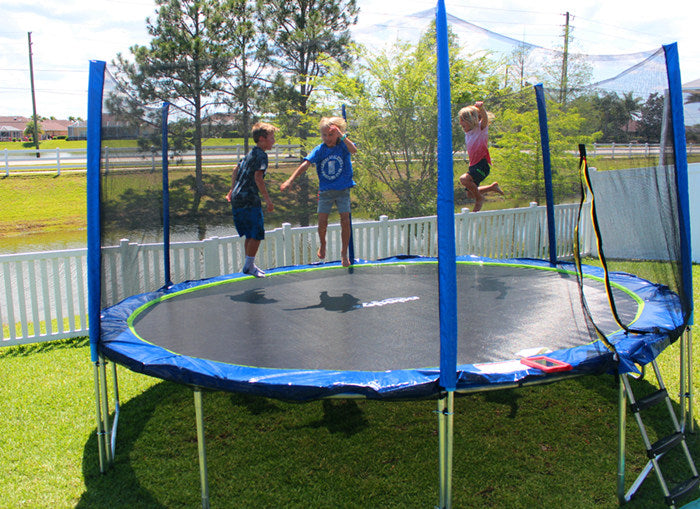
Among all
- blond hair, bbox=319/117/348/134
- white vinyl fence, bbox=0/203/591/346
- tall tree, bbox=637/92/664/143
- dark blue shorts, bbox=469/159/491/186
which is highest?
blond hair, bbox=319/117/348/134

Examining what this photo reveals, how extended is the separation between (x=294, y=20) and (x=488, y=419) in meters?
8.43

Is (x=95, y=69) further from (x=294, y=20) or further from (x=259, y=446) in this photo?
(x=294, y=20)

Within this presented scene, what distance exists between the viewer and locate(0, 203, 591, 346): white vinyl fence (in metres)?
3.76

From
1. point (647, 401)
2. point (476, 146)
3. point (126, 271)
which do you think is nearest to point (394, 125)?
point (476, 146)

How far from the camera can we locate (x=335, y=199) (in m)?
3.84

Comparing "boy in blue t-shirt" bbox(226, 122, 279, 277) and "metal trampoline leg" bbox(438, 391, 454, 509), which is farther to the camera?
"boy in blue t-shirt" bbox(226, 122, 279, 277)

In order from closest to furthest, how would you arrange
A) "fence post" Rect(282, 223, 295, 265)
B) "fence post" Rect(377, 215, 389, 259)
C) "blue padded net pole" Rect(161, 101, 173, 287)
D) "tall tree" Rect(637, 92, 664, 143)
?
"tall tree" Rect(637, 92, 664, 143), "blue padded net pole" Rect(161, 101, 173, 287), "fence post" Rect(282, 223, 295, 265), "fence post" Rect(377, 215, 389, 259)

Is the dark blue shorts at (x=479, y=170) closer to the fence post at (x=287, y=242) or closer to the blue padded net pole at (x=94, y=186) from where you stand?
the fence post at (x=287, y=242)

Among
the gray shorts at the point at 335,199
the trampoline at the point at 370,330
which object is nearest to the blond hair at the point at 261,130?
the gray shorts at the point at 335,199

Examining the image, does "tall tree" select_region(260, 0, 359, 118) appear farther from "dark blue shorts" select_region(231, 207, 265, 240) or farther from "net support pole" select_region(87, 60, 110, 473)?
"net support pole" select_region(87, 60, 110, 473)

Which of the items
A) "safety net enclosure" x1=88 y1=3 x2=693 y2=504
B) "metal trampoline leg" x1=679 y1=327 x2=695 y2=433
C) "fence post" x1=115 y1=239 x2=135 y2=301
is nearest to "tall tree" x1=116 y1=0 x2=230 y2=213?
"safety net enclosure" x1=88 y1=3 x2=693 y2=504

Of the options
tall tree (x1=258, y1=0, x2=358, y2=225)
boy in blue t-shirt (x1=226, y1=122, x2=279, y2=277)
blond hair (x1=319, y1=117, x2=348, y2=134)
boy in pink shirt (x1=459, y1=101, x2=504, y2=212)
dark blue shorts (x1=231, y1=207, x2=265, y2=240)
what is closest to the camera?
boy in blue t-shirt (x1=226, y1=122, x2=279, y2=277)

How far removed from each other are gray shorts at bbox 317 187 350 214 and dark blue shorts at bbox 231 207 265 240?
1.97 feet

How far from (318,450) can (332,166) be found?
2034mm
